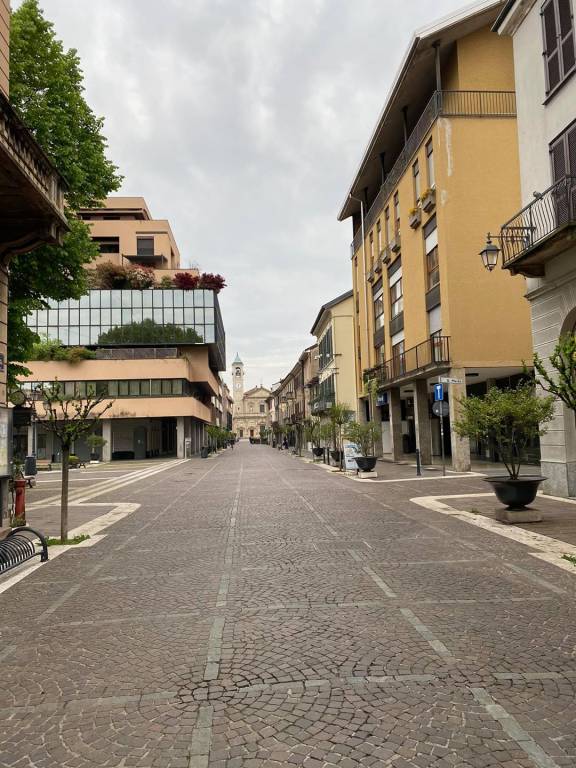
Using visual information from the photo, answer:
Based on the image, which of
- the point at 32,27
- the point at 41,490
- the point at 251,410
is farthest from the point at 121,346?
the point at 251,410

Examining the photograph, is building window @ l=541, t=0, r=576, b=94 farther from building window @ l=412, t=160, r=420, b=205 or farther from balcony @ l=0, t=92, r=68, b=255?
building window @ l=412, t=160, r=420, b=205

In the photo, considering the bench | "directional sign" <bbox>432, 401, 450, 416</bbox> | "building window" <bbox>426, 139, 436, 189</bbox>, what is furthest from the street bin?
"building window" <bbox>426, 139, 436, 189</bbox>

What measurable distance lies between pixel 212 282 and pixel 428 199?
36359 millimetres

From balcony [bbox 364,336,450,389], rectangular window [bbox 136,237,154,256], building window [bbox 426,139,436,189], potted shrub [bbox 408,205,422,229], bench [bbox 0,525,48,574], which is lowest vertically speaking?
bench [bbox 0,525,48,574]

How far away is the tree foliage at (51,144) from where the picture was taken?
50.1ft

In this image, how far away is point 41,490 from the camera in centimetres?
2164

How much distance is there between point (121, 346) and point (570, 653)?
178ft

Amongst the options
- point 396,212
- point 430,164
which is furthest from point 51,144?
point 396,212

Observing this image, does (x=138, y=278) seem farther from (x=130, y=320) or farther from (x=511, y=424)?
(x=511, y=424)

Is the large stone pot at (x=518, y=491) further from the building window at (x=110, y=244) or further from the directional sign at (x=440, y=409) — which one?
the building window at (x=110, y=244)

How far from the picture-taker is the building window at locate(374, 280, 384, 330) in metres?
34.3

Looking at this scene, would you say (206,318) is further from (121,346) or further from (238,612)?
(238,612)

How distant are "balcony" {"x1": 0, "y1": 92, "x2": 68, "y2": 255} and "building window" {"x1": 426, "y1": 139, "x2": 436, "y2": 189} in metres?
18.1

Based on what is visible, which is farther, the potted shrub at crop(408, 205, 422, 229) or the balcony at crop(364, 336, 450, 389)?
the potted shrub at crop(408, 205, 422, 229)
